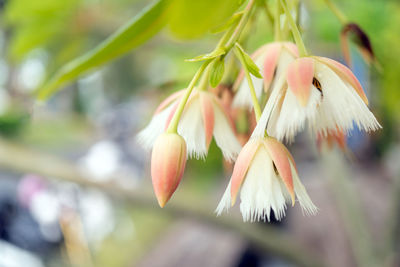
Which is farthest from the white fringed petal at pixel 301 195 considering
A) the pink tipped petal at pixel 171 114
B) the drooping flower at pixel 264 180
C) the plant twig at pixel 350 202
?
the plant twig at pixel 350 202

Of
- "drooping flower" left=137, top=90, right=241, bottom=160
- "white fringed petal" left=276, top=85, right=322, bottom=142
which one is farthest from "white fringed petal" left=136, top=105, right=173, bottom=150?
"white fringed petal" left=276, top=85, right=322, bottom=142

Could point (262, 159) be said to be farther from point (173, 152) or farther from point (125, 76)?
point (125, 76)

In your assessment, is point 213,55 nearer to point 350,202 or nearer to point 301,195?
point 301,195

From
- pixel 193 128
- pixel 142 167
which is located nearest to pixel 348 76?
pixel 193 128

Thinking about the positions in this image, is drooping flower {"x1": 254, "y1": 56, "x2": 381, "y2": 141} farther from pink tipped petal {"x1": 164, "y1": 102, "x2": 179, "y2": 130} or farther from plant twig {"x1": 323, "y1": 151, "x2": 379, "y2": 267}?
plant twig {"x1": 323, "y1": 151, "x2": 379, "y2": 267}

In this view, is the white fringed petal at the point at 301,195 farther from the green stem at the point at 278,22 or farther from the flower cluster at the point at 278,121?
the green stem at the point at 278,22

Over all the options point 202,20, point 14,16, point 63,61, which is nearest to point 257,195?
point 202,20
